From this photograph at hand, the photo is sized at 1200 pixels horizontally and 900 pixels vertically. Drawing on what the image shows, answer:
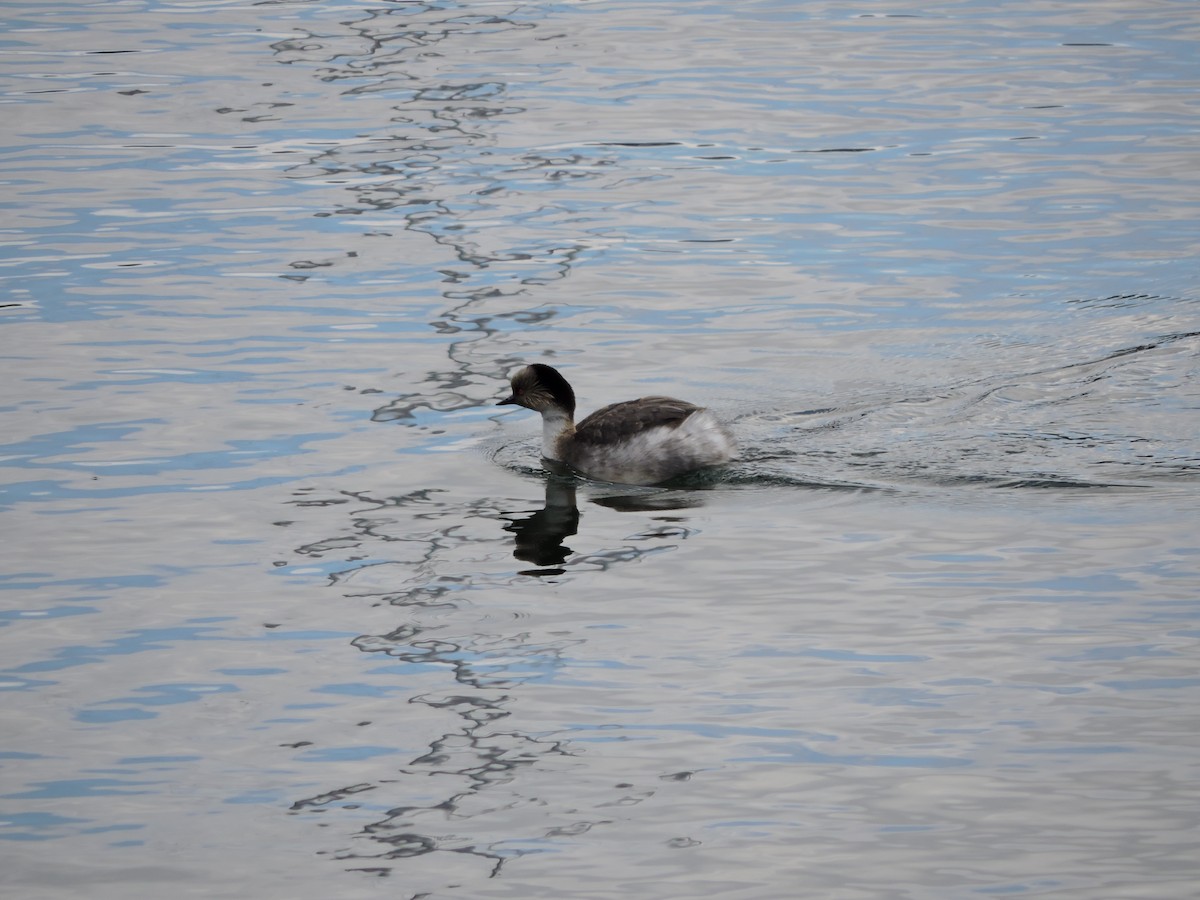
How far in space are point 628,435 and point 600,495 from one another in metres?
0.45

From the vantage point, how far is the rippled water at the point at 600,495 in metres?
8.09

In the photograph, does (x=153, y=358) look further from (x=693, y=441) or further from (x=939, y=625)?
(x=939, y=625)

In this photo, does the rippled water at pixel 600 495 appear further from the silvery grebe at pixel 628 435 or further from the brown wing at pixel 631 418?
the brown wing at pixel 631 418

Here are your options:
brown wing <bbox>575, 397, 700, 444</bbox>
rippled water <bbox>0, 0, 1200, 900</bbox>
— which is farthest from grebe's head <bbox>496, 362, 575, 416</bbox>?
rippled water <bbox>0, 0, 1200, 900</bbox>

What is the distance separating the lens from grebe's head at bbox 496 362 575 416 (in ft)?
43.6

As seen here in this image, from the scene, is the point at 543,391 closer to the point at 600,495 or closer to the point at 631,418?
the point at 631,418

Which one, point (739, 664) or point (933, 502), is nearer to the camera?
point (739, 664)

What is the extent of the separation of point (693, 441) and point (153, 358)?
491 cm

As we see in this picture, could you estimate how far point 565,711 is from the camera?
906 cm

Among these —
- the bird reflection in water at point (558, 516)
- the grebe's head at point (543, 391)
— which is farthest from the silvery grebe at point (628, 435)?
the bird reflection in water at point (558, 516)

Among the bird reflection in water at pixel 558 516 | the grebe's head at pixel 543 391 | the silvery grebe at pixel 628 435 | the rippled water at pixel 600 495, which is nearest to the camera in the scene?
the rippled water at pixel 600 495

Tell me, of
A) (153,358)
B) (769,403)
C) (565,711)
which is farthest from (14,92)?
(565,711)

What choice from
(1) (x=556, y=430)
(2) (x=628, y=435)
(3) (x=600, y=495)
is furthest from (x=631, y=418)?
(1) (x=556, y=430)

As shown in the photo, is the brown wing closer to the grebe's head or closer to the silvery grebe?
the silvery grebe
